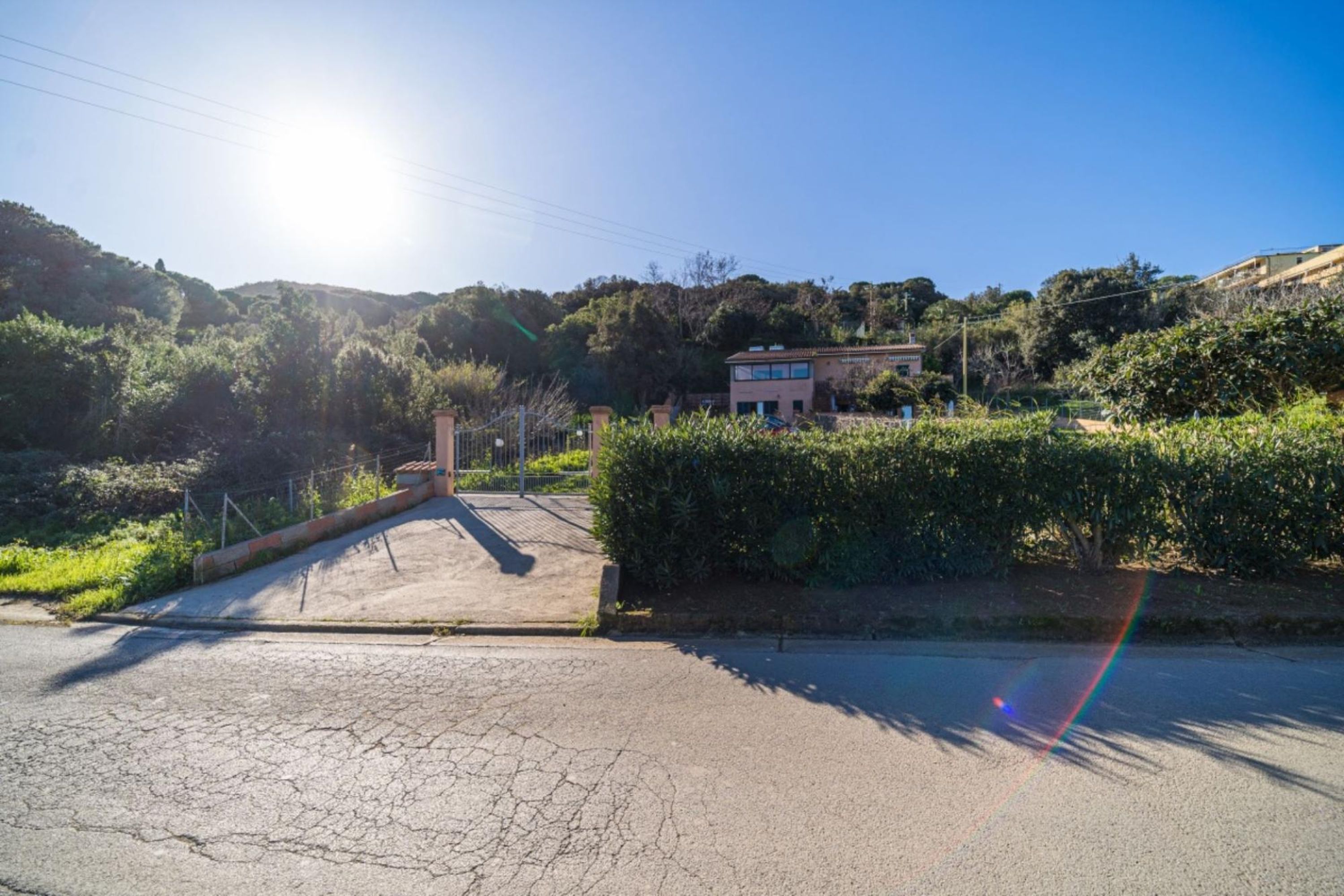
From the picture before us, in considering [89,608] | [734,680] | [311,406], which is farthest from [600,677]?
[311,406]

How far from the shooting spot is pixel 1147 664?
4715mm

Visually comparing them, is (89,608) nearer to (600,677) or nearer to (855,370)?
(600,677)

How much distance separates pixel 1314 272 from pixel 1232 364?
123 ft

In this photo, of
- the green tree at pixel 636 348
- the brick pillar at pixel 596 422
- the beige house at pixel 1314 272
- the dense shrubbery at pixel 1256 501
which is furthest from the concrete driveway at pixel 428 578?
the beige house at pixel 1314 272

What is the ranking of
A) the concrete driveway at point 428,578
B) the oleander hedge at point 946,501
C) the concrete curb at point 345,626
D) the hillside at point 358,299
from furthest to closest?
the hillside at point 358,299 < the concrete driveway at point 428,578 < the oleander hedge at point 946,501 < the concrete curb at point 345,626

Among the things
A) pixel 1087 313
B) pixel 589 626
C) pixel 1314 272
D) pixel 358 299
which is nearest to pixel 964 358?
pixel 1087 313

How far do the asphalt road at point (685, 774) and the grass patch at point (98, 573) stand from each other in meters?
2.16

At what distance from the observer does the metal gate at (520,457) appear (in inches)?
516

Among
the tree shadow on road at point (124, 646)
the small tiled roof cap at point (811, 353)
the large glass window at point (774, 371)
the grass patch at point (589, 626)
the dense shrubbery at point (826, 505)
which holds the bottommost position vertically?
the tree shadow on road at point (124, 646)

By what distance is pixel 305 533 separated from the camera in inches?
368

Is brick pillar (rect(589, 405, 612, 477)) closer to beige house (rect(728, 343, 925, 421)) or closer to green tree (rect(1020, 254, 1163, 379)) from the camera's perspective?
beige house (rect(728, 343, 925, 421))

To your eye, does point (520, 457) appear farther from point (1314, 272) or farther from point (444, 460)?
point (1314, 272)

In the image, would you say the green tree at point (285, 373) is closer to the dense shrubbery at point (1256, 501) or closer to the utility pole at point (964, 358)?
the dense shrubbery at point (1256, 501)

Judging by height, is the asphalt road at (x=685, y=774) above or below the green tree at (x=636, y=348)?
below
